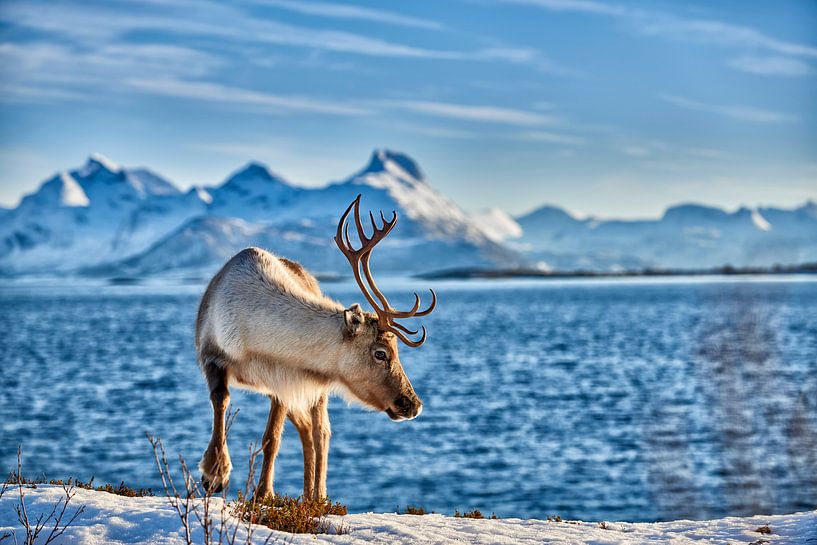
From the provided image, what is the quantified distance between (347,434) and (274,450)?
30.7m

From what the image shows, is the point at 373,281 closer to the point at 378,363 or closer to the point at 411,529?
the point at 378,363

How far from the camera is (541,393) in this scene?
2071 inches

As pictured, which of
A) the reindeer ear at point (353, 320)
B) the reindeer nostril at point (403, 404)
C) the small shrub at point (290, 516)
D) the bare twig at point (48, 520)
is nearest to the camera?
the bare twig at point (48, 520)

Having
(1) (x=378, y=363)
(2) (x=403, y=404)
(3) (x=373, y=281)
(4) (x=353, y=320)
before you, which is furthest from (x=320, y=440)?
(3) (x=373, y=281)

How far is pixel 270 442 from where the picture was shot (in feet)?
34.7

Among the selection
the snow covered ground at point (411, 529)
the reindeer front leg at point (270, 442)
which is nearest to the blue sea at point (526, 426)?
the snow covered ground at point (411, 529)

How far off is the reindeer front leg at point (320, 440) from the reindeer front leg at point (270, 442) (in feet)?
1.24

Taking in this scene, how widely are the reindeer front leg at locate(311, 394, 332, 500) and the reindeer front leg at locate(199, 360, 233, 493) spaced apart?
49.0 inches

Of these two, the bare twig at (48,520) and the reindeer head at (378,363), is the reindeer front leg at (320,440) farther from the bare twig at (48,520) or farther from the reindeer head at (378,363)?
the bare twig at (48,520)

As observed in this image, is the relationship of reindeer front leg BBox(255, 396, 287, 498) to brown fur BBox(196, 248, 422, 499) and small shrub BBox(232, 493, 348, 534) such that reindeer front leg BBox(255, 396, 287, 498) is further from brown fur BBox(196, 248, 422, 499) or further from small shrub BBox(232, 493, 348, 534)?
small shrub BBox(232, 493, 348, 534)

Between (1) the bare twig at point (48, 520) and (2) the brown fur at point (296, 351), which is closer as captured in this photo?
(1) the bare twig at point (48, 520)

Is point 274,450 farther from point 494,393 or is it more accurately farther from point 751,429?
point 494,393

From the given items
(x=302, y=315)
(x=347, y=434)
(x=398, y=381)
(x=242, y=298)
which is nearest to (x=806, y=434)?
(x=398, y=381)

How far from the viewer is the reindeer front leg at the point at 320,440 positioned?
1065cm
